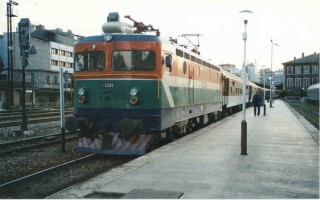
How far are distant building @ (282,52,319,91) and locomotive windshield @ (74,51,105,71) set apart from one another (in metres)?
103

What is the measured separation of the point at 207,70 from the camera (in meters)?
19.2

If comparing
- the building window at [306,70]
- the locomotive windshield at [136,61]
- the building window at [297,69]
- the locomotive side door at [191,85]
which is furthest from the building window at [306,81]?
the locomotive windshield at [136,61]

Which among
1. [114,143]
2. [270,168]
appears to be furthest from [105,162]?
[270,168]

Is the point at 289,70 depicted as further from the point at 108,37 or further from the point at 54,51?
the point at 108,37

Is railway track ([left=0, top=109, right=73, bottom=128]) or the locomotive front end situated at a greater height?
the locomotive front end

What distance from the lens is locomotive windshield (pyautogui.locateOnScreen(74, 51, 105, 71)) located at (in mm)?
11984

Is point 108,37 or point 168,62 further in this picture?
point 168,62

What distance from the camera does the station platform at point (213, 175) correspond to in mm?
6754

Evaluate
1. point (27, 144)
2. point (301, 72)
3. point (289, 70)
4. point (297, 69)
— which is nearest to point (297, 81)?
point (301, 72)

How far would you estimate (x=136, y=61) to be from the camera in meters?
11.6

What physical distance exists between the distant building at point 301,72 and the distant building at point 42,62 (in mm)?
63066

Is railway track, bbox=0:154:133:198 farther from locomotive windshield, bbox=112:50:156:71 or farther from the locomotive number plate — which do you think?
locomotive windshield, bbox=112:50:156:71

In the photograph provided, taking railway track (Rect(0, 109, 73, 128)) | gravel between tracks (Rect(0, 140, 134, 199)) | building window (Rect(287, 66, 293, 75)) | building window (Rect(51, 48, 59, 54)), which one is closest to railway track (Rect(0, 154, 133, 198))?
gravel between tracks (Rect(0, 140, 134, 199))

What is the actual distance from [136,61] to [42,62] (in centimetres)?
6272
